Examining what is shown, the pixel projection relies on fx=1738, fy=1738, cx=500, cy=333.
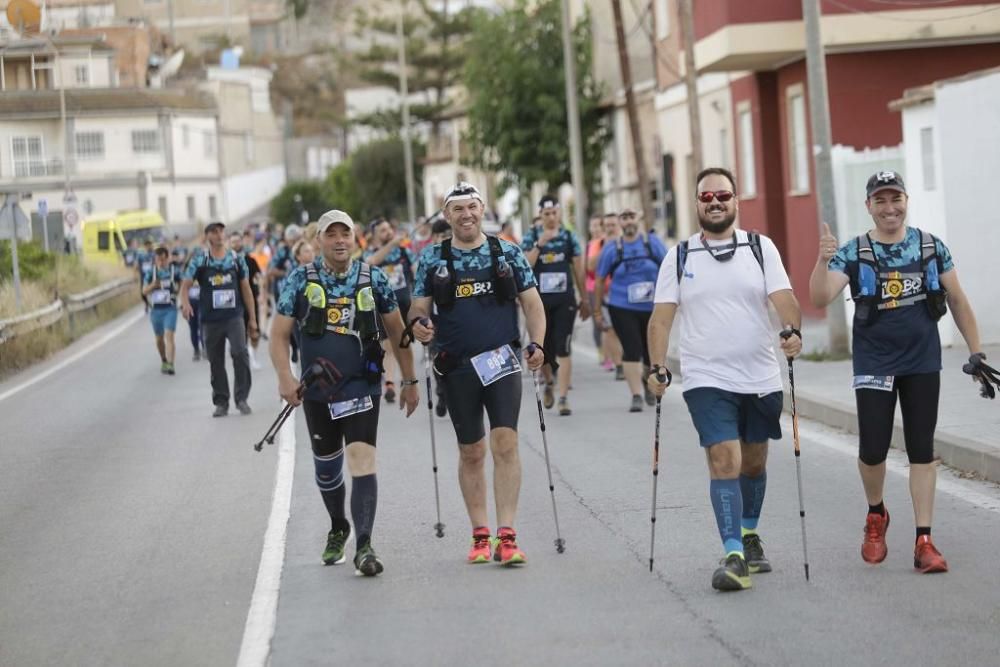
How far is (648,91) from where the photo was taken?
133ft

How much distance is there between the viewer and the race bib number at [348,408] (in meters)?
9.11

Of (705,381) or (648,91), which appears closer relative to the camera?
(705,381)

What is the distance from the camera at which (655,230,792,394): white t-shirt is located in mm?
8305

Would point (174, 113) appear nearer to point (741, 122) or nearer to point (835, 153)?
point (741, 122)

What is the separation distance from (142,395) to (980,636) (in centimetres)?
1588

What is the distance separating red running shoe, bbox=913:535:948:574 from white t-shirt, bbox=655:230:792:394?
1.02 meters

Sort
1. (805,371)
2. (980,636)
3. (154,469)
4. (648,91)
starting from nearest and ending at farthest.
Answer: (980,636)
(154,469)
(805,371)
(648,91)

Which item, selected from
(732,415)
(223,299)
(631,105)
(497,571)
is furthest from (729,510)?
(631,105)

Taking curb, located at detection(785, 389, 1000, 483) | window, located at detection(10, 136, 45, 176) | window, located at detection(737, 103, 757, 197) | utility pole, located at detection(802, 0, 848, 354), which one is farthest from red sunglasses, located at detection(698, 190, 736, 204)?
window, located at detection(10, 136, 45, 176)

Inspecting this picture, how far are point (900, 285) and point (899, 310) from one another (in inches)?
4.9

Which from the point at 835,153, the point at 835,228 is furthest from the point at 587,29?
the point at 835,228

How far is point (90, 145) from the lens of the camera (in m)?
71.7

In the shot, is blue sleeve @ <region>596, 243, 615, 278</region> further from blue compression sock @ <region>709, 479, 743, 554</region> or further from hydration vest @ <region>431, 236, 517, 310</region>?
blue compression sock @ <region>709, 479, 743, 554</region>

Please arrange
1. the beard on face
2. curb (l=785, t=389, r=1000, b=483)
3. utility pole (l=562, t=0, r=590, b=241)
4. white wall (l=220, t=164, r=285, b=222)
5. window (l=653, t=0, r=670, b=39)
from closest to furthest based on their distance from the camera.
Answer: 1. the beard on face
2. curb (l=785, t=389, r=1000, b=483)
3. utility pole (l=562, t=0, r=590, b=241)
4. window (l=653, t=0, r=670, b=39)
5. white wall (l=220, t=164, r=285, b=222)
